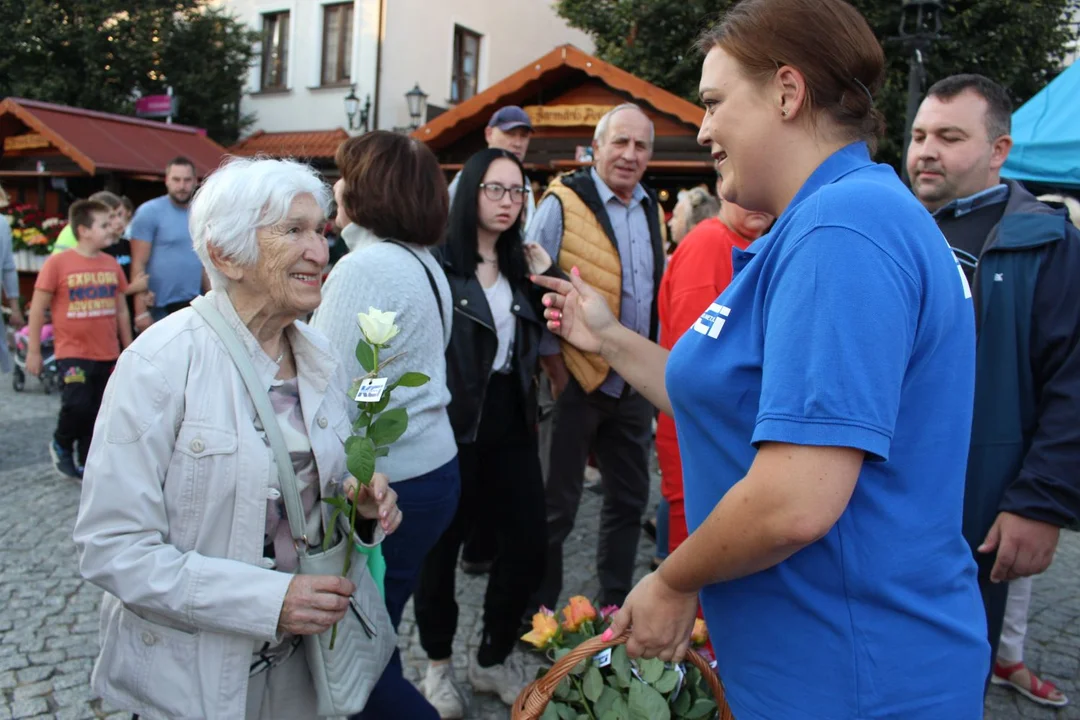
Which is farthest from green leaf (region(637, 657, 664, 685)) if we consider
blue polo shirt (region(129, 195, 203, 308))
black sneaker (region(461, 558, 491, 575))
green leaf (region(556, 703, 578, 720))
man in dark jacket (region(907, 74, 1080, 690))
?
blue polo shirt (region(129, 195, 203, 308))

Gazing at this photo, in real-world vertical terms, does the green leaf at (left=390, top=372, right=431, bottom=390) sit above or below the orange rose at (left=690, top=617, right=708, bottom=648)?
above

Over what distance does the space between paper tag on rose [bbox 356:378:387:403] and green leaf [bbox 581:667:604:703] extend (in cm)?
99

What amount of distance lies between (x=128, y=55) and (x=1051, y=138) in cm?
2096

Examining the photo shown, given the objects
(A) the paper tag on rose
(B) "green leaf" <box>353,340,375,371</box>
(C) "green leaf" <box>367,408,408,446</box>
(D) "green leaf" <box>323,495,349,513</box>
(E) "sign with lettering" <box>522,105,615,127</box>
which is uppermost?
(E) "sign with lettering" <box>522,105,615,127</box>

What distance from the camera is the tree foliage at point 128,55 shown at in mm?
21062

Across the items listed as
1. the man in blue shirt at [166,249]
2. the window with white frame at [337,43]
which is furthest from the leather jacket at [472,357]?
the window with white frame at [337,43]

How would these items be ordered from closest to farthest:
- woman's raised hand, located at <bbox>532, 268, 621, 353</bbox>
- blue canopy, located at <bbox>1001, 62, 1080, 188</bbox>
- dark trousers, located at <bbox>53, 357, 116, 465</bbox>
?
woman's raised hand, located at <bbox>532, 268, 621, 353</bbox> < dark trousers, located at <bbox>53, 357, 116, 465</bbox> < blue canopy, located at <bbox>1001, 62, 1080, 188</bbox>

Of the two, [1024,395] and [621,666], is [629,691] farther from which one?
[1024,395]

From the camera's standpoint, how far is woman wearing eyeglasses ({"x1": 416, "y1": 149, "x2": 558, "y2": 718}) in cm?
318

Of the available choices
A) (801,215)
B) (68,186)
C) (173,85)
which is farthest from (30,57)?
(801,215)

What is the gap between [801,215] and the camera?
4.06ft

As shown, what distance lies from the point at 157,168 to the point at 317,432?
14839mm

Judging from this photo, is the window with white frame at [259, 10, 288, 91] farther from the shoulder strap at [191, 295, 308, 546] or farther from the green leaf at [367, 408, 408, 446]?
the green leaf at [367, 408, 408, 446]

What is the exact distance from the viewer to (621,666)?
7.74 feet
